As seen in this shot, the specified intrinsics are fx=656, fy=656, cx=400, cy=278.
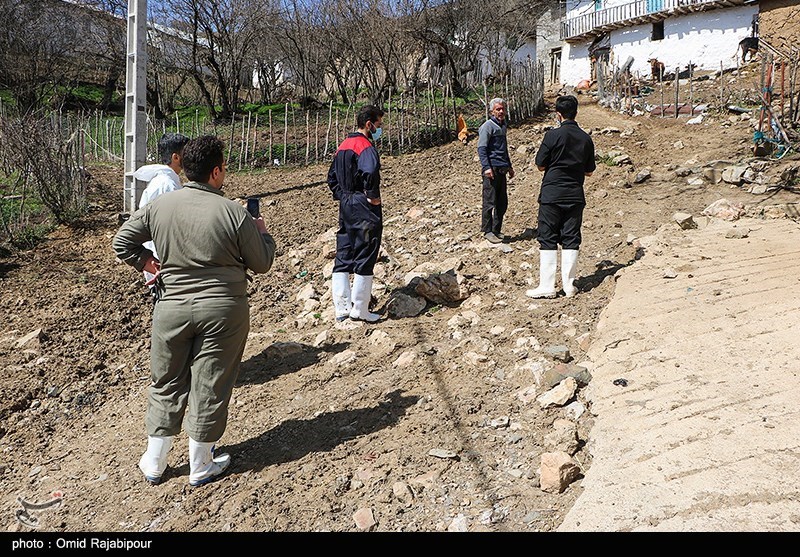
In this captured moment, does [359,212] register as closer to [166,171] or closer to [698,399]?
[166,171]

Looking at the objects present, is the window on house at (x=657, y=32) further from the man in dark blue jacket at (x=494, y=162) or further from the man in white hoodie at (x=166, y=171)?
the man in white hoodie at (x=166, y=171)

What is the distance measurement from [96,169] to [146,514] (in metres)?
11.8

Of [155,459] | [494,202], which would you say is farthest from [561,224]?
[155,459]

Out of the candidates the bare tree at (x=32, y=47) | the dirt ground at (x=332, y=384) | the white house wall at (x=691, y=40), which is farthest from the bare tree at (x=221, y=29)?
the white house wall at (x=691, y=40)

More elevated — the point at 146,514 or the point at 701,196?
the point at 701,196

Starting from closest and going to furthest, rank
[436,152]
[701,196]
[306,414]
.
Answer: [306,414] → [701,196] → [436,152]

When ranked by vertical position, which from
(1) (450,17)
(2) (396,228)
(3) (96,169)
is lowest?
(2) (396,228)

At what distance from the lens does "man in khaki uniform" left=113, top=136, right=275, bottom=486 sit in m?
2.95

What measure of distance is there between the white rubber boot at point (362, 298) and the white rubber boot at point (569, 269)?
1.50 metres

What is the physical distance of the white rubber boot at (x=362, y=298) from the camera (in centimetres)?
508

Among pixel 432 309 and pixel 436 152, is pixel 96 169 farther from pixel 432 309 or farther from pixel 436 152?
pixel 432 309

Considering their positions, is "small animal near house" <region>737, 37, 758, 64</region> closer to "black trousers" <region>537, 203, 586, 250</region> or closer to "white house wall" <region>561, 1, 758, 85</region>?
"white house wall" <region>561, 1, 758, 85</region>

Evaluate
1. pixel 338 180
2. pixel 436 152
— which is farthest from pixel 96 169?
pixel 338 180

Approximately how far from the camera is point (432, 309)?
5406mm
